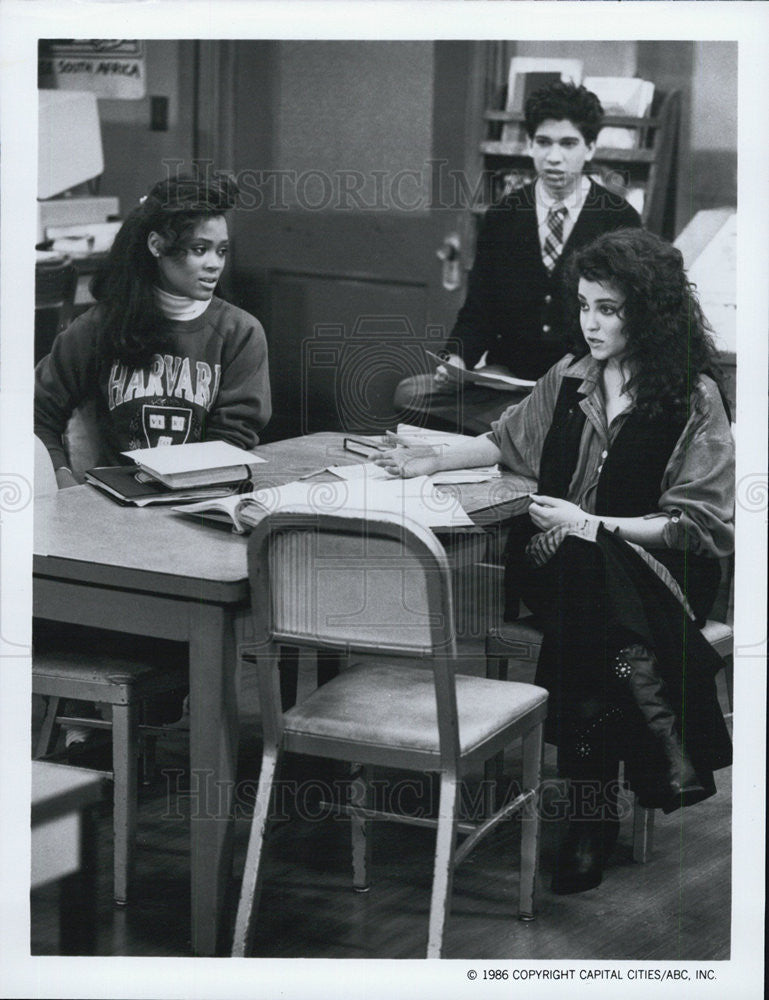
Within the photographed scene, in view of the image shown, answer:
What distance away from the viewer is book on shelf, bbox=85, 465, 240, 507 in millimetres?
2820

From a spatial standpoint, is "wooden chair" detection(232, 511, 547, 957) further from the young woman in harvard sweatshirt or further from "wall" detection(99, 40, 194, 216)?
"wall" detection(99, 40, 194, 216)

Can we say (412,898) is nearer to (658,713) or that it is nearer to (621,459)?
(658,713)

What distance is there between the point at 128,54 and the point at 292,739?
1824mm

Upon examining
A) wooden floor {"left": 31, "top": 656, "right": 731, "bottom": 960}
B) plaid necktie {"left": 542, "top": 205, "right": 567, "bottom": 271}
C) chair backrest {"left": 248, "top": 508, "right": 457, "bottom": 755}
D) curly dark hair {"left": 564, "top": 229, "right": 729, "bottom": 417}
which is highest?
plaid necktie {"left": 542, "top": 205, "right": 567, "bottom": 271}

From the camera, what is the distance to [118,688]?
2764 millimetres

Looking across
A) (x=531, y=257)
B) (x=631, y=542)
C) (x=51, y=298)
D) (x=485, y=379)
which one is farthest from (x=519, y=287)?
(x=51, y=298)

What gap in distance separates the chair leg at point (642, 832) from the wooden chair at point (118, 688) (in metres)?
1.01

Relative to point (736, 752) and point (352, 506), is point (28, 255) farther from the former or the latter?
point (736, 752)

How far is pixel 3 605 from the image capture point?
8.62ft

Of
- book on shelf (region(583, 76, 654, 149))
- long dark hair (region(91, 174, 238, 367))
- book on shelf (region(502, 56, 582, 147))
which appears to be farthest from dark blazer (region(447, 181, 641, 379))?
long dark hair (region(91, 174, 238, 367))

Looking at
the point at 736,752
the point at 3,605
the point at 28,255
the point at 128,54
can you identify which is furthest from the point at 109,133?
the point at 736,752

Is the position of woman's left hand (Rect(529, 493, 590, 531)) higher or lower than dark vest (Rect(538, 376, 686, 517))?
lower

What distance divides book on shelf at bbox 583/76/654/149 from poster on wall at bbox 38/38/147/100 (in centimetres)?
113

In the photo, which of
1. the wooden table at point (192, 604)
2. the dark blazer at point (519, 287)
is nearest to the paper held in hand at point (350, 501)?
the wooden table at point (192, 604)
